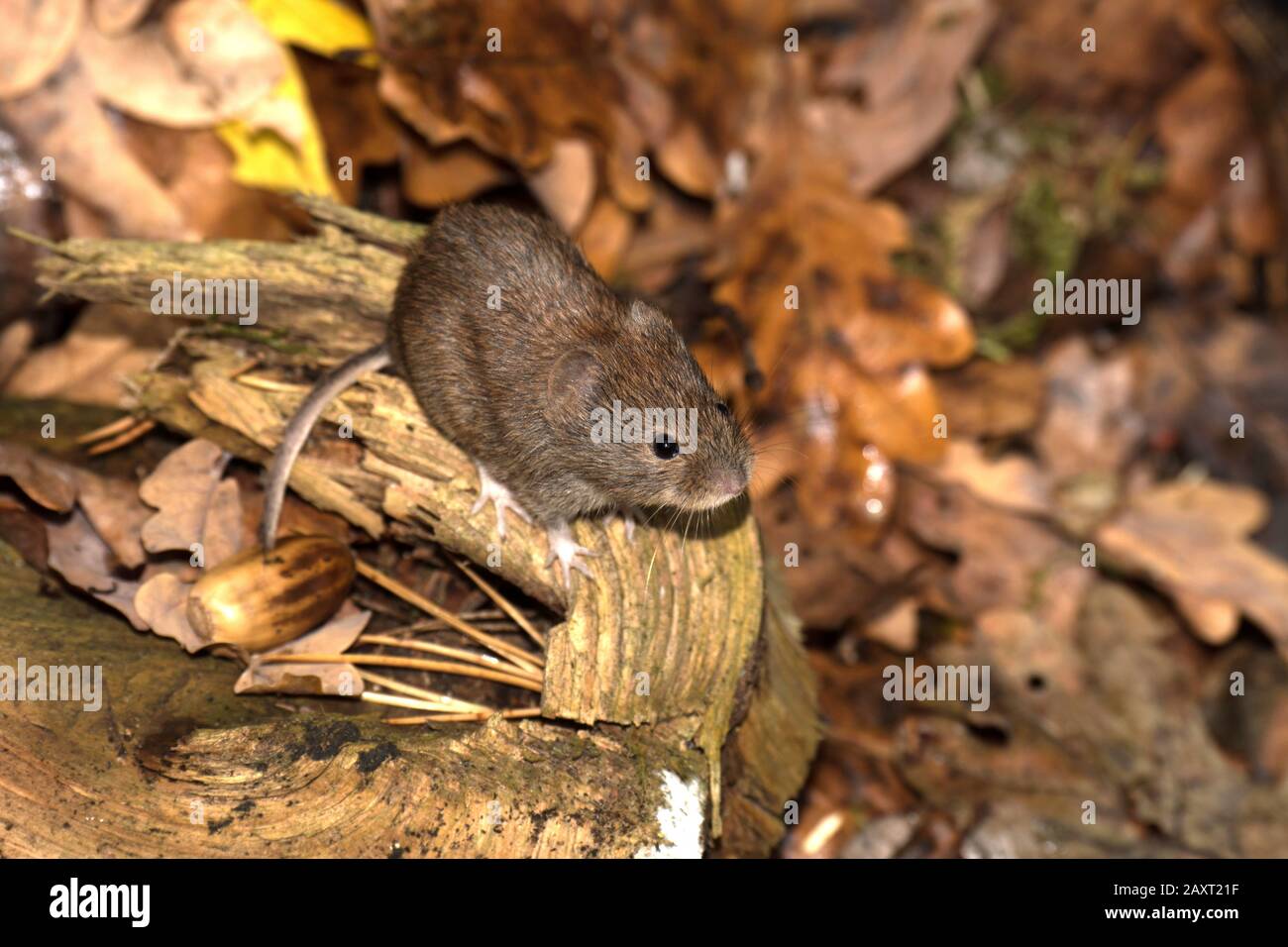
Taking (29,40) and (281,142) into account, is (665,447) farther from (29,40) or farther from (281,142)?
(29,40)

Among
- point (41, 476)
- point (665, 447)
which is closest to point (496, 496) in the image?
point (665, 447)

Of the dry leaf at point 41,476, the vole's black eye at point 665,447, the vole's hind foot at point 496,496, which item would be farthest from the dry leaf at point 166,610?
the vole's black eye at point 665,447

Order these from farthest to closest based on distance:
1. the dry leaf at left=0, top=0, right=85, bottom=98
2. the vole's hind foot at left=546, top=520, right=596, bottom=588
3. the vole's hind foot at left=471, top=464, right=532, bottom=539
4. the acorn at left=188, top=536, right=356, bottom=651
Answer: the dry leaf at left=0, top=0, right=85, bottom=98
the vole's hind foot at left=471, top=464, right=532, bottom=539
the vole's hind foot at left=546, top=520, right=596, bottom=588
the acorn at left=188, top=536, right=356, bottom=651

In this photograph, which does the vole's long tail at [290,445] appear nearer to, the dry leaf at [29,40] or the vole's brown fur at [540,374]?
the vole's brown fur at [540,374]

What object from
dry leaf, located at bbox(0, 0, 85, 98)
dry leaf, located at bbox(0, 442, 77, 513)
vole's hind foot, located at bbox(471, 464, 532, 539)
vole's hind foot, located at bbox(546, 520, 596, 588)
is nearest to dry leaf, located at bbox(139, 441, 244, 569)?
dry leaf, located at bbox(0, 442, 77, 513)

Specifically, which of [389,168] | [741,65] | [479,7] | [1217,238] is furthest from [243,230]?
[1217,238]

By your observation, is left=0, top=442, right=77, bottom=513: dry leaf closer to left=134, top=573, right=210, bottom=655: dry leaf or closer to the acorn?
left=134, top=573, right=210, bottom=655: dry leaf
